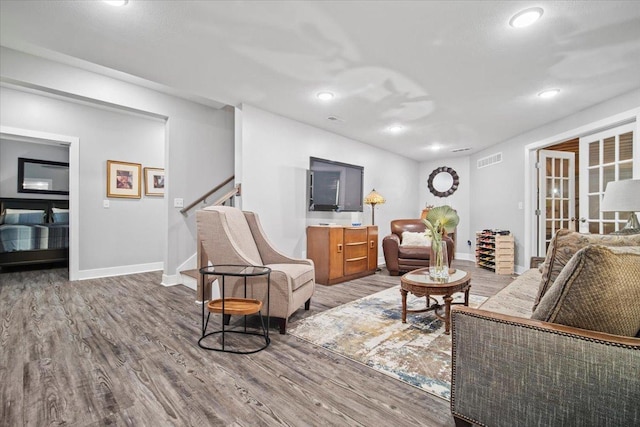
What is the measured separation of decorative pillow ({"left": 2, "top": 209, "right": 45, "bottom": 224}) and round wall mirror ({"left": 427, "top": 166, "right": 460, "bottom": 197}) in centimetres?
772

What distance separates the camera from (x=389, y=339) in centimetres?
224

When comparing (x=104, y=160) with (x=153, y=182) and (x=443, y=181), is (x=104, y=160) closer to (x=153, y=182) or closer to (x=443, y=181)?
(x=153, y=182)

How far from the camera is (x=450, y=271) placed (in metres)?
2.72

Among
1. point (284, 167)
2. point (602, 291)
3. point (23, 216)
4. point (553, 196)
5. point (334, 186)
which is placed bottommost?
point (602, 291)

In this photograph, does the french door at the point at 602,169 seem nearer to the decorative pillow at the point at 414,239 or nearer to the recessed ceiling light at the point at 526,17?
the decorative pillow at the point at 414,239

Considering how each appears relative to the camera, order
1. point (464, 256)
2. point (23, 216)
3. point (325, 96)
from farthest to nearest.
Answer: point (464, 256) → point (23, 216) → point (325, 96)

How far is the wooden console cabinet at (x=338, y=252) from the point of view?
4023 millimetres

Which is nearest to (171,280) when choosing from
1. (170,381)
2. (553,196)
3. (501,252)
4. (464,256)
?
(170,381)

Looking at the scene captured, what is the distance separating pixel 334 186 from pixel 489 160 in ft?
10.8

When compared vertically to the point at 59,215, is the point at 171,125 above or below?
above

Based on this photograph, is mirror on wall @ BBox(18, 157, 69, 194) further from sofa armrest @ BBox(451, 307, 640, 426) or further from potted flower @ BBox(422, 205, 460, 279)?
sofa armrest @ BBox(451, 307, 640, 426)

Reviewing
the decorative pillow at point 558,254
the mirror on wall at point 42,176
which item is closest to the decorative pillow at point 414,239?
the decorative pillow at point 558,254

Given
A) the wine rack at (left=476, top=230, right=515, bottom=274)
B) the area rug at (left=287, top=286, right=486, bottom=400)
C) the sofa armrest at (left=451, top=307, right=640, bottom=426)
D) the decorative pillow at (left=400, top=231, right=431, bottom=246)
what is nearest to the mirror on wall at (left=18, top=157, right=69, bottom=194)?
the area rug at (left=287, top=286, right=486, bottom=400)

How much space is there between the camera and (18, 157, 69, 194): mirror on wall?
5.38 metres
